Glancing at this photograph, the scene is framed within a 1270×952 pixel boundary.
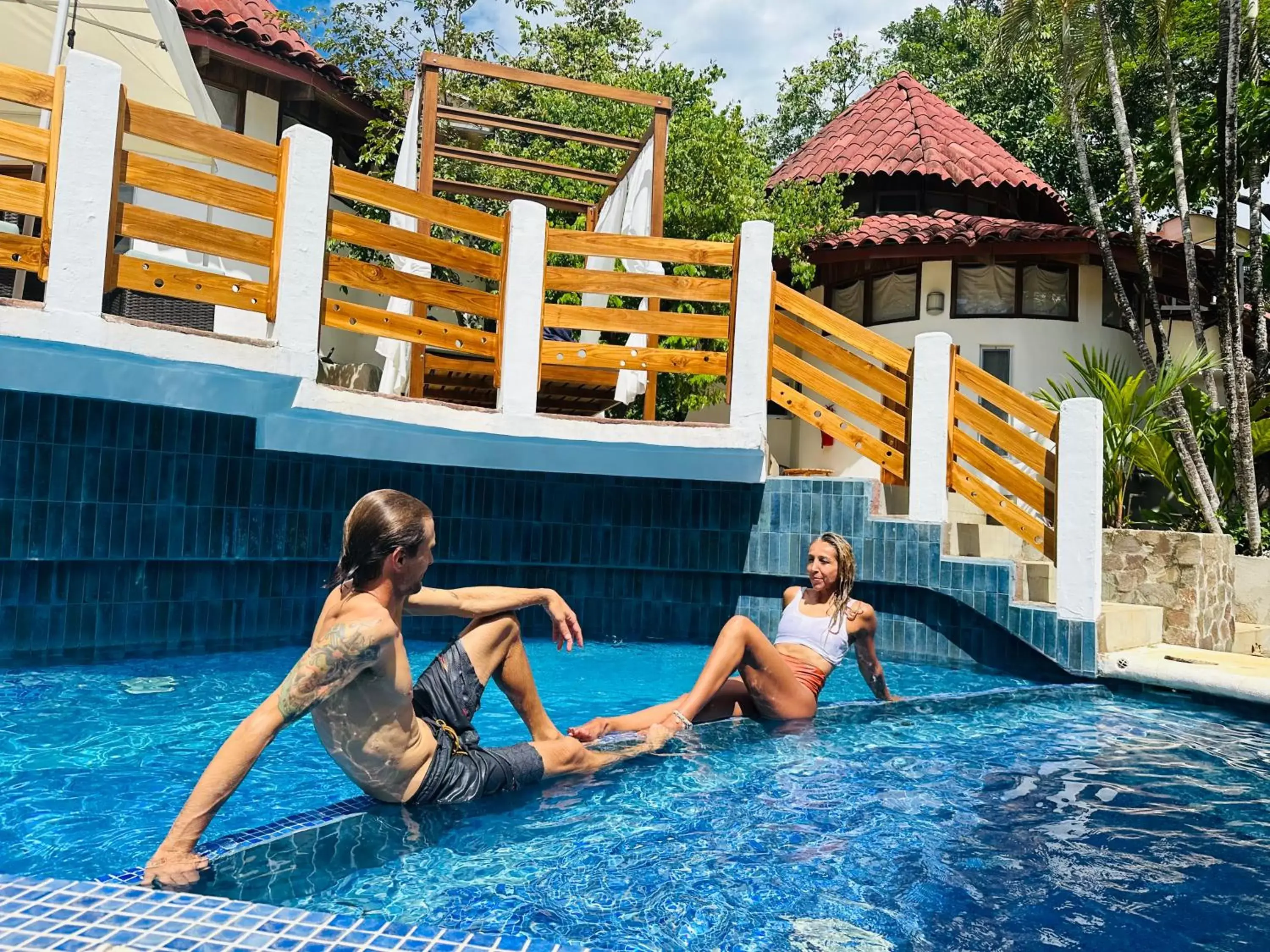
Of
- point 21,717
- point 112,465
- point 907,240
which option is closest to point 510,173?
point 907,240

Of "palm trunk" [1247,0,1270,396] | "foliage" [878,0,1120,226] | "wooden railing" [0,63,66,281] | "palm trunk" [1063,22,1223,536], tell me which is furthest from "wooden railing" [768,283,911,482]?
"foliage" [878,0,1120,226]

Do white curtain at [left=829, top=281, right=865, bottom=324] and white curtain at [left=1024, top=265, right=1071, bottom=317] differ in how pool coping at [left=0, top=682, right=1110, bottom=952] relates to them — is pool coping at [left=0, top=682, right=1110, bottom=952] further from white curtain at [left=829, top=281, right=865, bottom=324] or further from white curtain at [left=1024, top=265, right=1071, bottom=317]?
white curtain at [left=1024, top=265, right=1071, bottom=317]

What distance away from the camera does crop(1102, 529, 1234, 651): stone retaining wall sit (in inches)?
352

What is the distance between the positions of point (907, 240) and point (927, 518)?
8298mm

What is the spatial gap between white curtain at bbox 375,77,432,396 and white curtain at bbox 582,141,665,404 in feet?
5.41

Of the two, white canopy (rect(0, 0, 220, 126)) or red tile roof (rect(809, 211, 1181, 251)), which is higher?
red tile roof (rect(809, 211, 1181, 251))

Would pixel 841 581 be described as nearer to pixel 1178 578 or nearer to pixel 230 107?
pixel 1178 578

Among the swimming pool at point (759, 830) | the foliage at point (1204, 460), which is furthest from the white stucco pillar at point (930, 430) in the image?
the foliage at point (1204, 460)

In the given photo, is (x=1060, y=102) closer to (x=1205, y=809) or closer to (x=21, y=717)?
(x=1205, y=809)

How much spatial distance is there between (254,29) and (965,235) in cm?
1009

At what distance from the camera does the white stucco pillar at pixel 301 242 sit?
6660 millimetres

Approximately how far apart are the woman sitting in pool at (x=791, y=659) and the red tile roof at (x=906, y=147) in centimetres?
1147

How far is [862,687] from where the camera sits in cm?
741

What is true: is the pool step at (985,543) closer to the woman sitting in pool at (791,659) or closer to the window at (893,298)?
the woman sitting in pool at (791,659)
